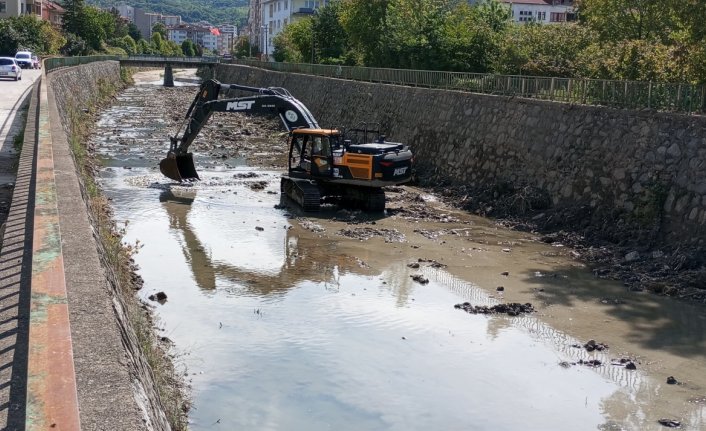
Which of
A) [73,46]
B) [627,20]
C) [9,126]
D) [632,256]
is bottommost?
[632,256]

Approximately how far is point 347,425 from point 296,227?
1022 centimetres

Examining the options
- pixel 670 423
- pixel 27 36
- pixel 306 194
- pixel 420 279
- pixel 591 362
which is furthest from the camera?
pixel 27 36

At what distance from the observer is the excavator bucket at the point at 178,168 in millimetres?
22984

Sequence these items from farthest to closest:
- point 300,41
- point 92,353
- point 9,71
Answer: point 300,41 → point 9,71 → point 92,353

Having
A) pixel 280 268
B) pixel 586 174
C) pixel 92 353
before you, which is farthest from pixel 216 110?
pixel 92 353

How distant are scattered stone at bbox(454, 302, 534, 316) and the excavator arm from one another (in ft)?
33.4

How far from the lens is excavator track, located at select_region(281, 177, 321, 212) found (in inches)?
777

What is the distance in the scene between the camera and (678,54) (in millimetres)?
20031

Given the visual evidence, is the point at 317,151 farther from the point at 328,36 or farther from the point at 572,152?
the point at 328,36

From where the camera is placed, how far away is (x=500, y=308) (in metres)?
12.4

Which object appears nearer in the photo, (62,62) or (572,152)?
(572,152)

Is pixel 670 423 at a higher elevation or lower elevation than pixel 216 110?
lower

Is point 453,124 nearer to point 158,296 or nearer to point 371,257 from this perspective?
→ point 371,257

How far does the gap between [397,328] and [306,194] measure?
28.5ft
